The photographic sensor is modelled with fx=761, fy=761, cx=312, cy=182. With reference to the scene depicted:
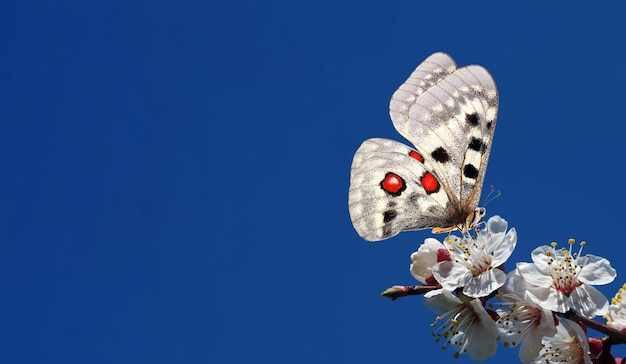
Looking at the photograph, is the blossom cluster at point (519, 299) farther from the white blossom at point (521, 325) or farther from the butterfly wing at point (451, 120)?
the butterfly wing at point (451, 120)

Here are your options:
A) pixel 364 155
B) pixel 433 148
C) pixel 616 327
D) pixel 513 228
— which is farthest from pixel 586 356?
pixel 364 155

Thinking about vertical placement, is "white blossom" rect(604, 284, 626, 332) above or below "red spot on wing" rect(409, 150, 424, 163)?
below

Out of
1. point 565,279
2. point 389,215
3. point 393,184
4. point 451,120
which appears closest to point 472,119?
point 451,120

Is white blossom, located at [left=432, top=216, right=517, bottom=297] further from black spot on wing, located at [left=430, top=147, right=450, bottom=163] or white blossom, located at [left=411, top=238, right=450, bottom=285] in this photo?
black spot on wing, located at [left=430, top=147, right=450, bottom=163]

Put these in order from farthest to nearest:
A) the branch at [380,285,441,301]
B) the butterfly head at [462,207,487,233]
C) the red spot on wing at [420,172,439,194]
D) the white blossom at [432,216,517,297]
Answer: the red spot on wing at [420,172,439,194] → the butterfly head at [462,207,487,233] → the white blossom at [432,216,517,297] → the branch at [380,285,441,301]

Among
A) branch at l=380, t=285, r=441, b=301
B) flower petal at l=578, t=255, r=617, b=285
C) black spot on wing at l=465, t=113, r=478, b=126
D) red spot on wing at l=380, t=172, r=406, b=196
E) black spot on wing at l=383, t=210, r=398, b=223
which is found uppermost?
black spot on wing at l=465, t=113, r=478, b=126

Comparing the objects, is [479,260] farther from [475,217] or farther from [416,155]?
[416,155]

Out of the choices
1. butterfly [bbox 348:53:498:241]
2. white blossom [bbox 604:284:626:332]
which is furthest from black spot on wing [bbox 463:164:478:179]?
white blossom [bbox 604:284:626:332]
